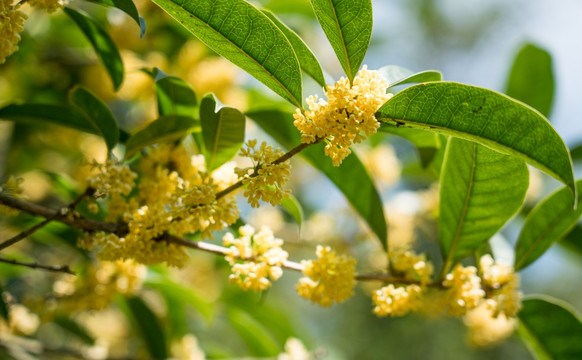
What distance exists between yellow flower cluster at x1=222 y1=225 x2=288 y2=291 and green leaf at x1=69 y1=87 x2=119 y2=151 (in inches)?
20.8

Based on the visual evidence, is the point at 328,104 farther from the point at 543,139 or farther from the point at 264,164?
the point at 543,139

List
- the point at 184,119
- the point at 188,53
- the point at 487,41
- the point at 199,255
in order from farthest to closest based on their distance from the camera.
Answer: the point at 487,41 → the point at 199,255 → the point at 188,53 → the point at 184,119

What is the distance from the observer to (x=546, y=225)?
169cm

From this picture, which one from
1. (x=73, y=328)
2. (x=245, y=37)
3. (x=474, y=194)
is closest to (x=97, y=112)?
(x=245, y=37)

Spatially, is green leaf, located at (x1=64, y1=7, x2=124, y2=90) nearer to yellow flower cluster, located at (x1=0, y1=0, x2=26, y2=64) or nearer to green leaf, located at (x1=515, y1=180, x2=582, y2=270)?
yellow flower cluster, located at (x1=0, y1=0, x2=26, y2=64)

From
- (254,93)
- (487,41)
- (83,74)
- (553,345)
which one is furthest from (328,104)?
(487,41)

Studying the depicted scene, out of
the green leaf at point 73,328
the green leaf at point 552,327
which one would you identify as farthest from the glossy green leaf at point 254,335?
the green leaf at point 552,327

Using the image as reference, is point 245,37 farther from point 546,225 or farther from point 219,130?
point 546,225

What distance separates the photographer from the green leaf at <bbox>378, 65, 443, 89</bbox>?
1.34 metres

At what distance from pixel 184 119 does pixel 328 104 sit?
57cm

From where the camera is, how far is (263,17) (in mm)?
1123

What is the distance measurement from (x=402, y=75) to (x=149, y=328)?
177 cm

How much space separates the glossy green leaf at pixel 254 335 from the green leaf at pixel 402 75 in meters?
1.75

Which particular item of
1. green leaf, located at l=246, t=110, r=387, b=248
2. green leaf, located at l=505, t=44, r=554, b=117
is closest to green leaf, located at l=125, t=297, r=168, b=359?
green leaf, located at l=246, t=110, r=387, b=248
